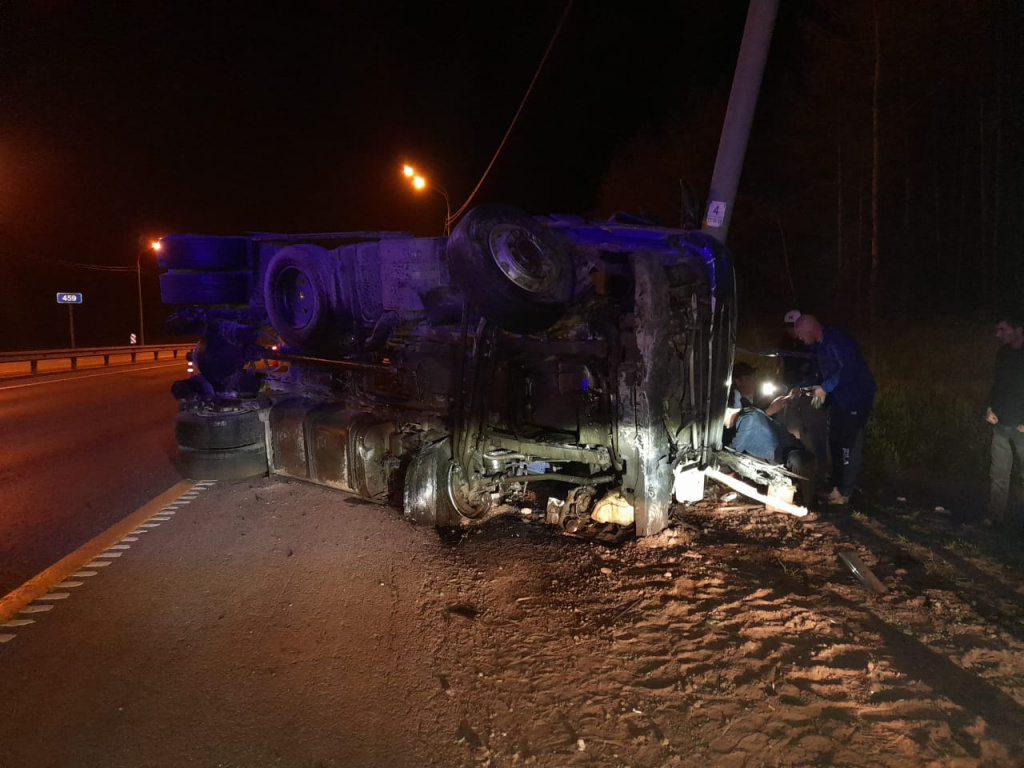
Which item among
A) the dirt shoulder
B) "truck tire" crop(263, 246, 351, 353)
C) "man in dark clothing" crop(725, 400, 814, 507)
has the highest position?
"truck tire" crop(263, 246, 351, 353)

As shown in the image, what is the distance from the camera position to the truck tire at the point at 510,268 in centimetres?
405

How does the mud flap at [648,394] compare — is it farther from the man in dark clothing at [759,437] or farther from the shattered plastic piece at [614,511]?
the man in dark clothing at [759,437]

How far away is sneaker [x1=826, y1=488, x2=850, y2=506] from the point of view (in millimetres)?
5254

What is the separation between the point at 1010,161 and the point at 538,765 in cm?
2105

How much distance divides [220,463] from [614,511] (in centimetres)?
386

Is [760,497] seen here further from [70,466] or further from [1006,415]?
[70,466]

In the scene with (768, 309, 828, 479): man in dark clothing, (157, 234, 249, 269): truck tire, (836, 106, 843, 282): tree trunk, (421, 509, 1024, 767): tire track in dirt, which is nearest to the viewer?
(421, 509, 1024, 767): tire track in dirt

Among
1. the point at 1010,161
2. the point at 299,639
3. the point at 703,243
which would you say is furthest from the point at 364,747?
the point at 1010,161

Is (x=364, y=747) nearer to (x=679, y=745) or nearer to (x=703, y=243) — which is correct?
(x=679, y=745)

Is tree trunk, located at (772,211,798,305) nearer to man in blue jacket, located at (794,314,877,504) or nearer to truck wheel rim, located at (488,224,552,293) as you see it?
man in blue jacket, located at (794,314,877,504)

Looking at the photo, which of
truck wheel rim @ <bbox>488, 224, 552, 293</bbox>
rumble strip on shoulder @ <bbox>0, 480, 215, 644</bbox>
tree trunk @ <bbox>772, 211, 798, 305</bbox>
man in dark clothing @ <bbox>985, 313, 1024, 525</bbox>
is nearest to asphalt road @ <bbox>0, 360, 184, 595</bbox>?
rumble strip on shoulder @ <bbox>0, 480, 215, 644</bbox>

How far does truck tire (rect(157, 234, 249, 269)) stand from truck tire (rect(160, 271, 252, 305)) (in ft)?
0.30

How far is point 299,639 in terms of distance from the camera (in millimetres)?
3303

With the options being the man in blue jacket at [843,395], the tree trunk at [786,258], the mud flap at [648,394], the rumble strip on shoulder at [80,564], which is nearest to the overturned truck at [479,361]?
the mud flap at [648,394]
